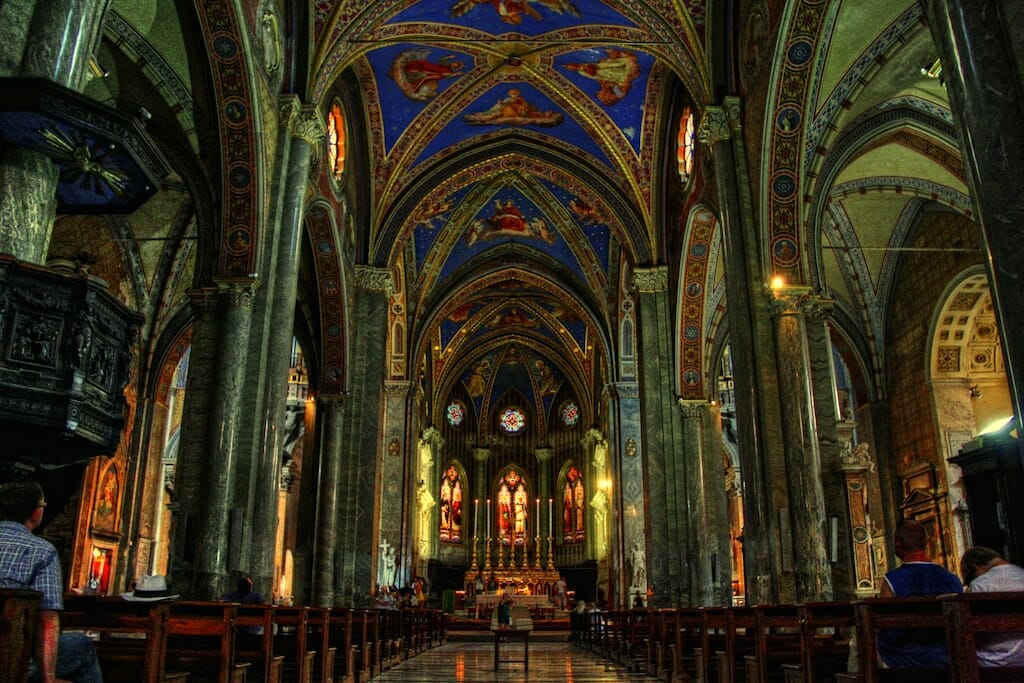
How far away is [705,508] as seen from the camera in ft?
54.1

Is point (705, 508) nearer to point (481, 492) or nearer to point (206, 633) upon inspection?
point (206, 633)

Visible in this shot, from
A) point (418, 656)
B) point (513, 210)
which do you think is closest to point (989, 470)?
point (418, 656)

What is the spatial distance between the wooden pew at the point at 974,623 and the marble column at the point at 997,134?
132cm

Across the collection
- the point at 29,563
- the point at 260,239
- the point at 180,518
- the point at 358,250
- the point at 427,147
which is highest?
the point at 427,147

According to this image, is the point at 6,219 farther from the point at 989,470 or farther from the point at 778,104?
the point at 989,470

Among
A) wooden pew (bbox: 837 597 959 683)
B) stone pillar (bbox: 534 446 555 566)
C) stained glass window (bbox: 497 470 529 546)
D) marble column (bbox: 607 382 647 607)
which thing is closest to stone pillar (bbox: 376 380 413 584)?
marble column (bbox: 607 382 647 607)

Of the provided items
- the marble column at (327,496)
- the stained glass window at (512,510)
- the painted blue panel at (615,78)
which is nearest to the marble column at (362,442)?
the marble column at (327,496)

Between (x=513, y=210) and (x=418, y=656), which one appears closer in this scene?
(x=418, y=656)

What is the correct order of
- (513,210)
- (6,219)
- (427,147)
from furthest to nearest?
1. (513,210)
2. (427,147)
3. (6,219)

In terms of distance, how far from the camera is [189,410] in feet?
34.7

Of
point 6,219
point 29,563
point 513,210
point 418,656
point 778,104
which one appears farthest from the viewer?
point 513,210

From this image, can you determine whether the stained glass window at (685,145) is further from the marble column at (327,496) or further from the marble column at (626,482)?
the marble column at (327,496)

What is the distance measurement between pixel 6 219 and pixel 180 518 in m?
5.99

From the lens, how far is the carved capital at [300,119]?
12422 millimetres
